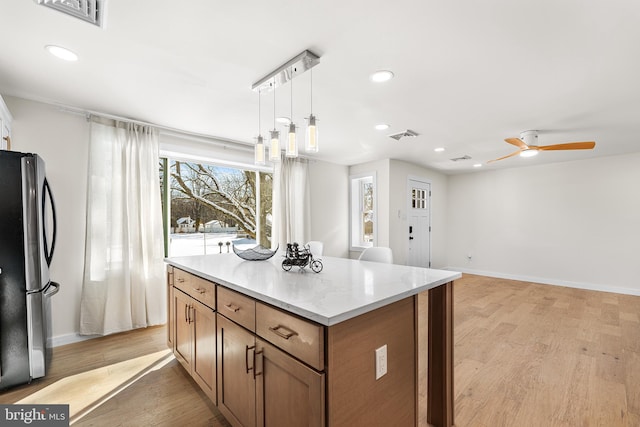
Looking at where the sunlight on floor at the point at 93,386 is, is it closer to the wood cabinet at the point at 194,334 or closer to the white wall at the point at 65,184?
the wood cabinet at the point at 194,334

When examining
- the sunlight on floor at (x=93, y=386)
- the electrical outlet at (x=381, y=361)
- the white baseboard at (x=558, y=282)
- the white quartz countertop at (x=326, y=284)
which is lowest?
the white baseboard at (x=558, y=282)

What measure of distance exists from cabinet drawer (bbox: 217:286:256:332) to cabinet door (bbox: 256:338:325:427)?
13 centimetres

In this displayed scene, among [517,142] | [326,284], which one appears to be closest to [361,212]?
[517,142]

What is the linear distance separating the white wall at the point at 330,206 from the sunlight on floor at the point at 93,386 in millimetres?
3086

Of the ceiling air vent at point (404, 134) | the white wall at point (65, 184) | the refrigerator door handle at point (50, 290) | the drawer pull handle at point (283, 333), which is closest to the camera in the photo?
the drawer pull handle at point (283, 333)

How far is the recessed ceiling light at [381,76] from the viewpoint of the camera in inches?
84.7

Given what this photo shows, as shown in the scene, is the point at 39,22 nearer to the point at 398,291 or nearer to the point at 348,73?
the point at 348,73

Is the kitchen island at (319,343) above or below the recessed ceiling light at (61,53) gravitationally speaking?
below

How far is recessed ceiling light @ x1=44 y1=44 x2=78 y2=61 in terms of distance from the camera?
73.4 inches

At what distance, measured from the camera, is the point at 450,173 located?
6.73 meters

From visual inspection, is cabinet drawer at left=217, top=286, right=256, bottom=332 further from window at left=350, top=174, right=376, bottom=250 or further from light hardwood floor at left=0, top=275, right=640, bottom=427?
window at left=350, top=174, right=376, bottom=250

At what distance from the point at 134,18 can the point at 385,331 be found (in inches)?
82.7

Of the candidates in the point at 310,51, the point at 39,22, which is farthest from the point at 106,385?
the point at 310,51

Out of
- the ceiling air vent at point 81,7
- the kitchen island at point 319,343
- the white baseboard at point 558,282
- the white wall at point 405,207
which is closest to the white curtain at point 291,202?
the white wall at point 405,207
